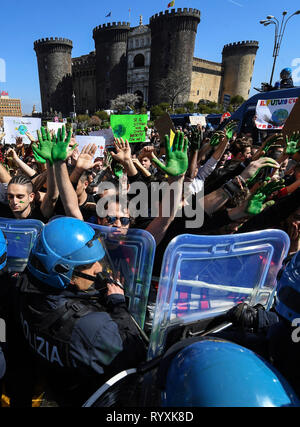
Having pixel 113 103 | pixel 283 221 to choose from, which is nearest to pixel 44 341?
pixel 283 221

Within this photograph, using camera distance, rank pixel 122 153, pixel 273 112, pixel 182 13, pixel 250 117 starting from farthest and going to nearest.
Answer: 1. pixel 182 13
2. pixel 250 117
3. pixel 273 112
4. pixel 122 153

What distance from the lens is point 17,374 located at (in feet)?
4.80

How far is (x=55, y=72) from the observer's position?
167ft

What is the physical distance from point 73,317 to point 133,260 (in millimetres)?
435

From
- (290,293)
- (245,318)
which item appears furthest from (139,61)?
(290,293)

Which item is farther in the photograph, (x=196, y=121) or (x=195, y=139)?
(x=196, y=121)

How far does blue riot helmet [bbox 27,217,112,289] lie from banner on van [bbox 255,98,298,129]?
5.43 metres

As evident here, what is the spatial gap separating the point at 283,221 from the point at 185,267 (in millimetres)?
1751

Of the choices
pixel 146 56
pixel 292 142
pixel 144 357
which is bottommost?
pixel 144 357

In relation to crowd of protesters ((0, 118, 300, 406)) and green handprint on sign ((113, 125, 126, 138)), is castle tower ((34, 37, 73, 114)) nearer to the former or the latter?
green handprint on sign ((113, 125, 126, 138))

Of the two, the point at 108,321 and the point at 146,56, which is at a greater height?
the point at 146,56

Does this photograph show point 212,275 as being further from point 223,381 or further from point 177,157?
point 177,157
